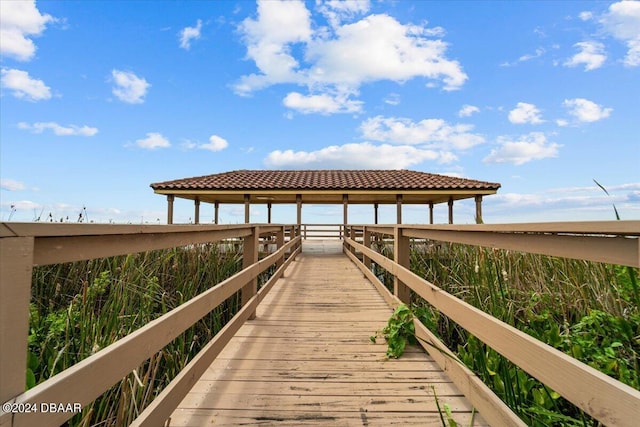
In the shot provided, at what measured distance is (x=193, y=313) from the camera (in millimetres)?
1857

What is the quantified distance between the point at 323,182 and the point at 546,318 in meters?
12.2

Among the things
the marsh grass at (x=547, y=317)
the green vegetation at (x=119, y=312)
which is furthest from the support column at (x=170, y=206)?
the marsh grass at (x=547, y=317)

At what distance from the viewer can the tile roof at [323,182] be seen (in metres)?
13.4

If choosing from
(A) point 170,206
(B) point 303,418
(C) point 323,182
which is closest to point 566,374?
(B) point 303,418

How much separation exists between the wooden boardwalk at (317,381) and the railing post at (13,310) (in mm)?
1056

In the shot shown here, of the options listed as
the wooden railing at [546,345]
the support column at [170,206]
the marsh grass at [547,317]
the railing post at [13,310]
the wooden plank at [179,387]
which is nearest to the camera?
the railing post at [13,310]

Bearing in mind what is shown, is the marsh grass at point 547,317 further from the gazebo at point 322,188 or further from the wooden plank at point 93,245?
the gazebo at point 322,188

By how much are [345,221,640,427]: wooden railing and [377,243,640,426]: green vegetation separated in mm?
177

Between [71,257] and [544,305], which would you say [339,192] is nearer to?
[544,305]

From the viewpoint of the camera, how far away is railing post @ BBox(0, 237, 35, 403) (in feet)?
2.83

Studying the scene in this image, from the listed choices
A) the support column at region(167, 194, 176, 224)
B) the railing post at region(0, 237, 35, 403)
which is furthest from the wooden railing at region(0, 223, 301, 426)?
the support column at region(167, 194, 176, 224)

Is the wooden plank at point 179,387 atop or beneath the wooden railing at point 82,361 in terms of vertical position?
beneath

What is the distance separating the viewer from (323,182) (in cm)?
1477

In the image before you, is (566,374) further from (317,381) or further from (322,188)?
(322,188)
